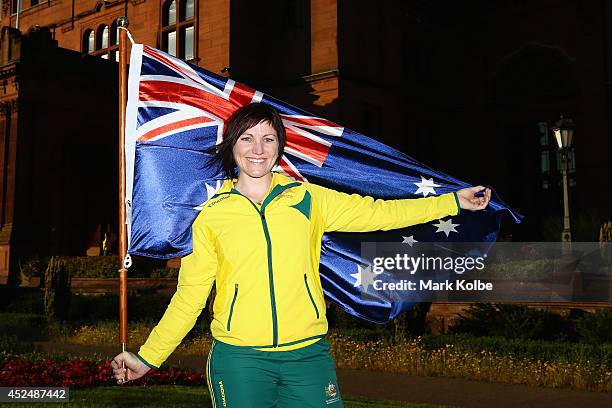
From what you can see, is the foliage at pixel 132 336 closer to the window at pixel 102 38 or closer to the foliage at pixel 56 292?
the foliage at pixel 56 292

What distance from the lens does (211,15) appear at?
29.2m

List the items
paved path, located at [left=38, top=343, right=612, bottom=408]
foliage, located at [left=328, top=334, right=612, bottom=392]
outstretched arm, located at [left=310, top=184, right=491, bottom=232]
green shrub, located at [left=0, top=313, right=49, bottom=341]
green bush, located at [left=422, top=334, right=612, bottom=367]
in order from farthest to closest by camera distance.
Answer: green shrub, located at [left=0, top=313, right=49, bottom=341] → green bush, located at [left=422, top=334, right=612, bottom=367] → foliage, located at [left=328, top=334, right=612, bottom=392] → paved path, located at [left=38, top=343, right=612, bottom=408] → outstretched arm, located at [left=310, top=184, right=491, bottom=232]

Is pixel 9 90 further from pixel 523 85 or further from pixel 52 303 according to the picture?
pixel 523 85

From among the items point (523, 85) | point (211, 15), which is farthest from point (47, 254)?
point (523, 85)

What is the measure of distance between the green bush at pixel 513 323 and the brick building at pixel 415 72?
34.8ft

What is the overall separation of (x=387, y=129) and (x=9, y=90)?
15.4 meters

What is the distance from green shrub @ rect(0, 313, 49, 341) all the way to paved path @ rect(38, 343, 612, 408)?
22.8 feet

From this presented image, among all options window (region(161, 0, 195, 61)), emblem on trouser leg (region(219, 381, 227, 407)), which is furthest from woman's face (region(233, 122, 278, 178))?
window (region(161, 0, 195, 61))

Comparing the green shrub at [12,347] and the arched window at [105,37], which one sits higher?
the arched window at [105,37]

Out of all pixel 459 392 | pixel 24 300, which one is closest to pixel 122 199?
pixel 459 392

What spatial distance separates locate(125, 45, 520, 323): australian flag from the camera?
190 inches

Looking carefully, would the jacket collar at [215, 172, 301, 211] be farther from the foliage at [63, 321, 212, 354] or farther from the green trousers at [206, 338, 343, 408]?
the foliage at [63, 321, 212, 354]

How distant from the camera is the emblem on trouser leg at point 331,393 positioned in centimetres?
323

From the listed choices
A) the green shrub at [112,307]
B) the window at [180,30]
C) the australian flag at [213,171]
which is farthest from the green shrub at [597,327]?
the window at [180,30]
